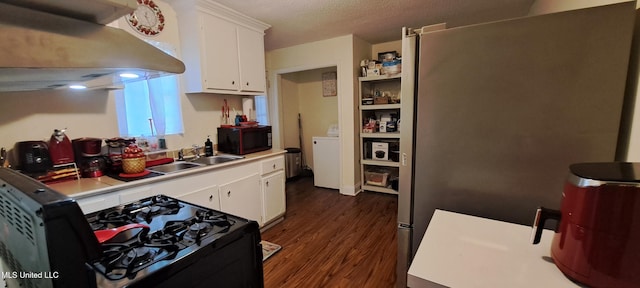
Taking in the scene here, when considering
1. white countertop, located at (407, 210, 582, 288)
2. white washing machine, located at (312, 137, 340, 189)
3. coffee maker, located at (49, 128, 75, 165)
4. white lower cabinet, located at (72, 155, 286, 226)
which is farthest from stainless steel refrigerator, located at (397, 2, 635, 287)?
white washing machine, located at (312, 137, 340, 189)

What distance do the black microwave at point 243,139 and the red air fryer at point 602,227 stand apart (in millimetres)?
2419

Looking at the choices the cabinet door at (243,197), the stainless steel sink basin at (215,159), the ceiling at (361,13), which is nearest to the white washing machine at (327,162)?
the ceiling at (361,13)

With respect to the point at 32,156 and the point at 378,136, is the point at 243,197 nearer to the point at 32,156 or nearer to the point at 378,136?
the point at 32,156

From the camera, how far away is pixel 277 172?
2.85 meters

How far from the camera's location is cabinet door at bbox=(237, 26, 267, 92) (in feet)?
9.04

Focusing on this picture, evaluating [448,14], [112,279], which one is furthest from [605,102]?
[448,14]

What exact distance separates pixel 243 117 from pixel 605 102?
2789mm

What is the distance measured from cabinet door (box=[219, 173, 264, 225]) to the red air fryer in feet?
7.12

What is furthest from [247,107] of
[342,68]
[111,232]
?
[111,232]

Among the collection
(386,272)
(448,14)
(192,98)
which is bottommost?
(386,272)

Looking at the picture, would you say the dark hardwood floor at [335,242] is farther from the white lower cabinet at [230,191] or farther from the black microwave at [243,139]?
the black microwave at [243,139]

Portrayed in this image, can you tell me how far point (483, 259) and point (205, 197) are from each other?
6.42ft

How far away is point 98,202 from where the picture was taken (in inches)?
60.2

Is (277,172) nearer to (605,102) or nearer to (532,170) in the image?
(532,170)
